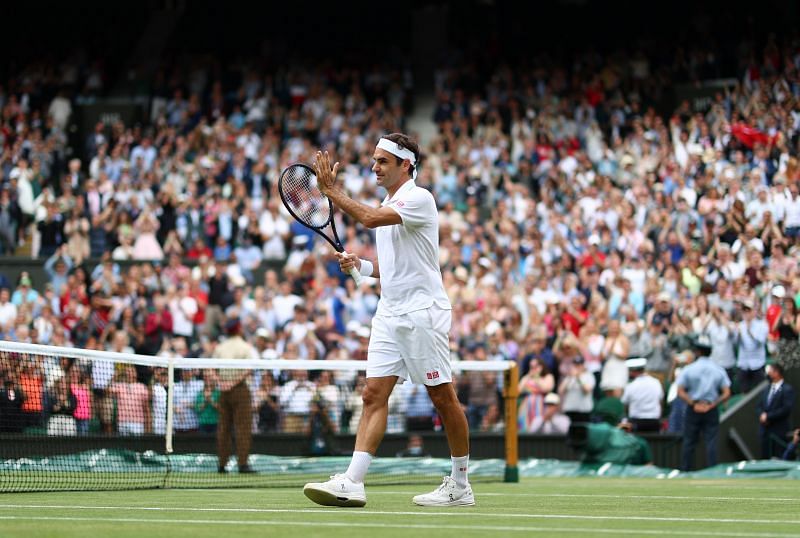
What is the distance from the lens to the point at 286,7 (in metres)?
36.8

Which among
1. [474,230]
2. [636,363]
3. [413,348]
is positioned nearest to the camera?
[413,348]

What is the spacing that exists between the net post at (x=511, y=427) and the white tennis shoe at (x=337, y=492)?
5.87 meters

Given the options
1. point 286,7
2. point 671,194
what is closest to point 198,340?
point 671,194

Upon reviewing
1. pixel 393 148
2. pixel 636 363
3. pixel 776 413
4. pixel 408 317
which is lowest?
pixel 776 413

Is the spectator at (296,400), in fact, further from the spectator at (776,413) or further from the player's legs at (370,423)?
the player's legs at (370,423)

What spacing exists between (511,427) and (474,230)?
1007 centimetres

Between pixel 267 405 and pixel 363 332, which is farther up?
pixel 363 332

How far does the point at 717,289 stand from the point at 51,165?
47.3 feet

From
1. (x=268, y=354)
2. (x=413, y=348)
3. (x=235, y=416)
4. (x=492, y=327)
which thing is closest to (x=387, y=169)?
(x=413, y=348)

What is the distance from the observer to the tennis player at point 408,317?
9047 millimetres

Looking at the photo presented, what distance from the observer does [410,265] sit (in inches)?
361

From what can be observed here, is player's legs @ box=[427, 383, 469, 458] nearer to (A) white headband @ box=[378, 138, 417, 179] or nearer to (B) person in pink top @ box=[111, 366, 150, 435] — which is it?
(A) white headband @ box=[378, 138, 417, 179]

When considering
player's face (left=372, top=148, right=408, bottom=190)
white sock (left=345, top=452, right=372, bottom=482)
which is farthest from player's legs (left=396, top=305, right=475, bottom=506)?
player's face (left=372, top=148, right=408, bottom=190)

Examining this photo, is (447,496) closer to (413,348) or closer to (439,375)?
(439,375)
